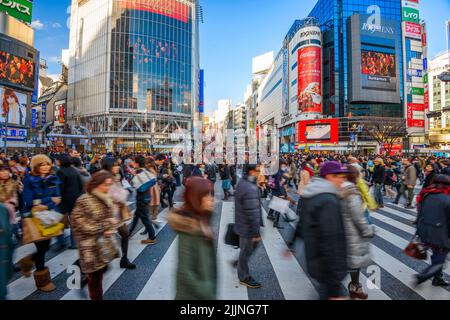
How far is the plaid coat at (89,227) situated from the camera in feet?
8.81

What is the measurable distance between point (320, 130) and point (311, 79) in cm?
1178

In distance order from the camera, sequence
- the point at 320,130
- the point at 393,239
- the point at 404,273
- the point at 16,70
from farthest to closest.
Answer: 1. the point at 320,130
2. the point at 16,70
3. the point at 393,239
4. the point at 404,273

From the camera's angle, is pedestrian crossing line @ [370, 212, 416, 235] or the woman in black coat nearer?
the woman in black coat

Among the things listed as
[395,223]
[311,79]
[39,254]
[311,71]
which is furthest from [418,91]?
[39,254]

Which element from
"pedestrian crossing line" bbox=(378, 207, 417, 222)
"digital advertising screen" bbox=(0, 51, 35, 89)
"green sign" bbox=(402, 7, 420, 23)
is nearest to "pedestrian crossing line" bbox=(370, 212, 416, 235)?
"pedestrian crossing line" bbox=(378, 207, 417, 222)

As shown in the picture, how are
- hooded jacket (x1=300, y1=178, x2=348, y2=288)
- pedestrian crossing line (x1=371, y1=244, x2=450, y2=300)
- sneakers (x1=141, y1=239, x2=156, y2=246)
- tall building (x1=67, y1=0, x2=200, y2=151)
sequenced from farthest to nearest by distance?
1. tall building (x1=67, y1=0, x2=200, y2=151)
2. sneakers (x1=141, y1=239, x2=156, y2=246)
3. pedestrian crossing line (x1=371, y1=244, x2=450, y2=300)
4. hooded jacket (x1=300, y1=178, x2=348, y2=288)

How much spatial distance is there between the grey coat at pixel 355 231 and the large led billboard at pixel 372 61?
208 ft

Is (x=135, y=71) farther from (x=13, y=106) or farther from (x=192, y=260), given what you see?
(x=192, y=260)

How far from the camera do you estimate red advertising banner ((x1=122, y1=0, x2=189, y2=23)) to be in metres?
56.5

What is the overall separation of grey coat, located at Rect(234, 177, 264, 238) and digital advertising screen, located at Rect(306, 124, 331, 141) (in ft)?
187

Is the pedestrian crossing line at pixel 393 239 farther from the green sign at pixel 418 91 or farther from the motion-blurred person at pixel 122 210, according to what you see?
the green sign at pixel 418 91

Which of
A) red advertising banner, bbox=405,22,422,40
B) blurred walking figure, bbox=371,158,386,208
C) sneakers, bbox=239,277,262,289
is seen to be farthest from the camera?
red advertising banner, bbox=405,22,422,40

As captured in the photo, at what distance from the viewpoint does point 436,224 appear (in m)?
3.47

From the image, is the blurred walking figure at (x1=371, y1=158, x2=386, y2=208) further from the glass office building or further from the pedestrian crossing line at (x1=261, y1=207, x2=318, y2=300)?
the glass office building
